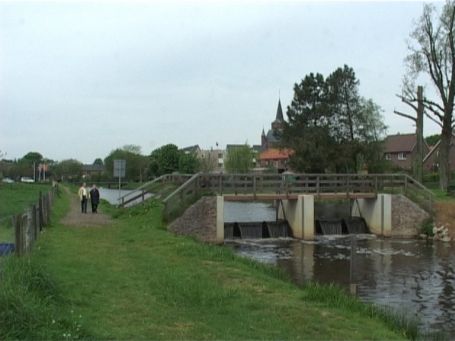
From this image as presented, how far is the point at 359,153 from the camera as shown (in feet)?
216

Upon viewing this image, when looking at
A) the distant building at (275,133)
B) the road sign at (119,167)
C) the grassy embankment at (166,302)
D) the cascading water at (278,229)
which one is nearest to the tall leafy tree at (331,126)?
the distant building at (275,133)

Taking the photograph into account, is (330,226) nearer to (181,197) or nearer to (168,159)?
(181,197)

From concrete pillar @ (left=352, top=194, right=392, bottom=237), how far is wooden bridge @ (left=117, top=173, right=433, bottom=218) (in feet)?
2.10

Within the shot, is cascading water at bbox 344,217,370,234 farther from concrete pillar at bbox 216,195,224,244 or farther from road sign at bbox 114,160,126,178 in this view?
road sign at bbox 114,160,126,178

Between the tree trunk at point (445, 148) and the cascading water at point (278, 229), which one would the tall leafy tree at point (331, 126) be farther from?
the cascading water at point (278, 229)

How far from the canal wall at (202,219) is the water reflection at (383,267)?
4.27 ft

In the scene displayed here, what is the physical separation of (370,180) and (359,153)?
3182cm

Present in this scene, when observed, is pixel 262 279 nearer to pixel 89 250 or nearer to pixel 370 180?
pixel 89 250

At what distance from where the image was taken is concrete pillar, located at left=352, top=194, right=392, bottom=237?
33.4 meters

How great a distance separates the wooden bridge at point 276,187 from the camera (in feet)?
96.4

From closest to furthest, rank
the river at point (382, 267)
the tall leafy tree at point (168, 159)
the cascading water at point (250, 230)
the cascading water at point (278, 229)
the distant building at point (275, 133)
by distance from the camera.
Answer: the river at point (382, 267) < the cascading water at point (250, 230) < the cascading water at point (278, 229) < the distant building at point (275, 133) < the tall leafy tree at point (168, 159)

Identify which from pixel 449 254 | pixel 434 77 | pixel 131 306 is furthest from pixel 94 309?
pixel 434 77

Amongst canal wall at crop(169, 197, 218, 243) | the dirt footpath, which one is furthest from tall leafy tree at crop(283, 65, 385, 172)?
the dirt footpath

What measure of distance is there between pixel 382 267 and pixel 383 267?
0.04 meters
